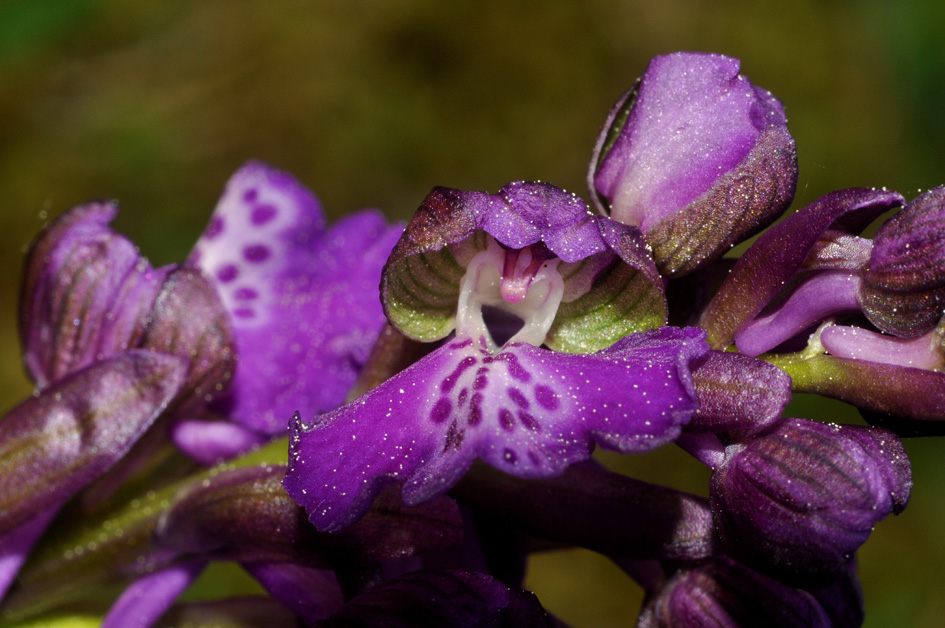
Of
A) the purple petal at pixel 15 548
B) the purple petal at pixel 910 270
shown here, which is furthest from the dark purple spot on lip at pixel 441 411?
the purple petal at pixel 15 548

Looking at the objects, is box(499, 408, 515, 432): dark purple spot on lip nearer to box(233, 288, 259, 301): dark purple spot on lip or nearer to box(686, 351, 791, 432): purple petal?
box(686, 351, 791, 432): purple petal

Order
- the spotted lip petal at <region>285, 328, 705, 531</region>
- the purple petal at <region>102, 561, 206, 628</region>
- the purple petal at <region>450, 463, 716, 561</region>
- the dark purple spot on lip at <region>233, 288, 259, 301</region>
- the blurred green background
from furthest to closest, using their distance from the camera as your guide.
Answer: the blurred green background, the dark purple spot on lip at <region>233, 288, 259, 301</region>, the purple petal at <region>102, 561, 206, 628</region>, the purple petal at <region>450, 463, 716, 561</region>, the spotted lip petal at <region>285, 328, 705, 531</region>

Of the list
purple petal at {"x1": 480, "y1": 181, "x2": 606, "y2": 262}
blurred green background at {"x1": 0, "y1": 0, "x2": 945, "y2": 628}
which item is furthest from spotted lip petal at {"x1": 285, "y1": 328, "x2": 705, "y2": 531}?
blurred green background at {"x1": 0, "y1": 0, "x2": 945, "y2": 628}

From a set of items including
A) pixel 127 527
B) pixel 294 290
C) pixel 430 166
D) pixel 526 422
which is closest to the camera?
pixel 526 422

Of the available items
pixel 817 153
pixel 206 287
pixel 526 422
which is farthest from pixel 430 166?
pixel 526 422

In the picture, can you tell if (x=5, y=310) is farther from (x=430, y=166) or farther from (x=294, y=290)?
(x=294, y=290)

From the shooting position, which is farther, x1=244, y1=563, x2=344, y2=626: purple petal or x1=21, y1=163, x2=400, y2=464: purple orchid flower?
x1=21, y1=163, x2=400, y2=464: purple orchid flower
